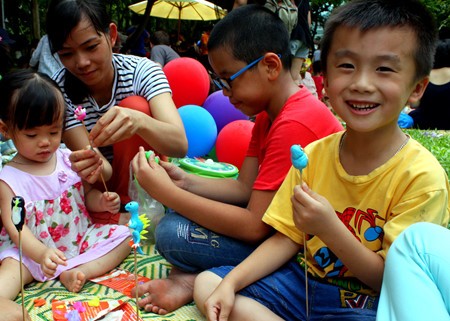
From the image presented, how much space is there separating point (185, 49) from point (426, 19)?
7856 millimetres

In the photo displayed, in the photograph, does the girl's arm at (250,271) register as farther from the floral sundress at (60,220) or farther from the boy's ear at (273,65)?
the floral sundress at (60,220)

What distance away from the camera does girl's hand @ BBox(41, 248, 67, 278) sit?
4.69 ft

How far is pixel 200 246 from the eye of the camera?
1.51m

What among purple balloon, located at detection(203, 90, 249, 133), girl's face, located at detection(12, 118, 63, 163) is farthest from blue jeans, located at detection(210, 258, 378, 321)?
purple balloon, located at detection(203, 90, 249, 133)

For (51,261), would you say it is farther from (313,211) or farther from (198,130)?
(198,130)

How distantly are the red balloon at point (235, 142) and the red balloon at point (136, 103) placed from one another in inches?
37.0

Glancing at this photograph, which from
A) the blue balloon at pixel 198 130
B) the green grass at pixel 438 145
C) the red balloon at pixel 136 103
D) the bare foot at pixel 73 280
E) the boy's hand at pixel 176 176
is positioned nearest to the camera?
the bare foot at pixel 73 280

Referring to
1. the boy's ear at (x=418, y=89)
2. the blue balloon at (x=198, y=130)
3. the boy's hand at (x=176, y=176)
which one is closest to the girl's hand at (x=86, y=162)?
the boy's hand at (x=176, y=176)

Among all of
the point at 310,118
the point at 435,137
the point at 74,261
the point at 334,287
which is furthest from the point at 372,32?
the point at 435,137

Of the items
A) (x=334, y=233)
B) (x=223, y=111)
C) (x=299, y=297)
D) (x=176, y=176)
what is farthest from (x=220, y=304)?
(x=223, y=111)

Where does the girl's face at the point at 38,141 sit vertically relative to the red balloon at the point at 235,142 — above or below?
above

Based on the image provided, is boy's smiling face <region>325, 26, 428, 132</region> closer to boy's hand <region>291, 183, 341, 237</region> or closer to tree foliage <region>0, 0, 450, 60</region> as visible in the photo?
boy's hand <region>291, 183, 341, 237</region>

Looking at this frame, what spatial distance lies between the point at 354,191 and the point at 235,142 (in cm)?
167

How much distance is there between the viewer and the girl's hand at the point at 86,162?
164cm
